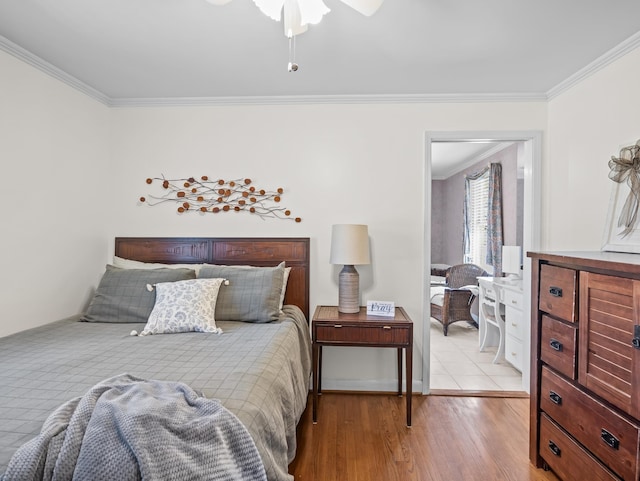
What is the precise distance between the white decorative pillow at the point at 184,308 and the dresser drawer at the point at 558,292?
6.17 ft

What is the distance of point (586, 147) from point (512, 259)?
166 cm

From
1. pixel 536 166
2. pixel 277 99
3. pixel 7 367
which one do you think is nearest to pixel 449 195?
pixel 536 166

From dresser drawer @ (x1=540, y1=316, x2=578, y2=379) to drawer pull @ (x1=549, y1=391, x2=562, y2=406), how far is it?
0.13 metres

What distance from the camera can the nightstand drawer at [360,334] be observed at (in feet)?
8.61

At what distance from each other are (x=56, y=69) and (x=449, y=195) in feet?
21.7

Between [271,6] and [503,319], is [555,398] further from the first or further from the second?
[271,6]

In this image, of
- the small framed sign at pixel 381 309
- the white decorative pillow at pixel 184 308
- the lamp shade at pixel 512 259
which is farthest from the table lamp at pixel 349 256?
the lamp shade at pixel 512 259

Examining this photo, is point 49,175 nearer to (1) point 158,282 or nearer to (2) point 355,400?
(1) point 158,282

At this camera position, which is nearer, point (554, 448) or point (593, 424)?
point (593, 424)

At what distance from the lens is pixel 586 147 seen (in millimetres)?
2570

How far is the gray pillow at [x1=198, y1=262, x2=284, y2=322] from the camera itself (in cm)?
259

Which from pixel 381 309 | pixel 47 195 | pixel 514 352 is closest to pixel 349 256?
pixel 381 309

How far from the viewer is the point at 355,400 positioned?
2957 mm

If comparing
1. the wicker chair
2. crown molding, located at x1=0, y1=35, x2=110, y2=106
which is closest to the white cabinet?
the wicker chair
